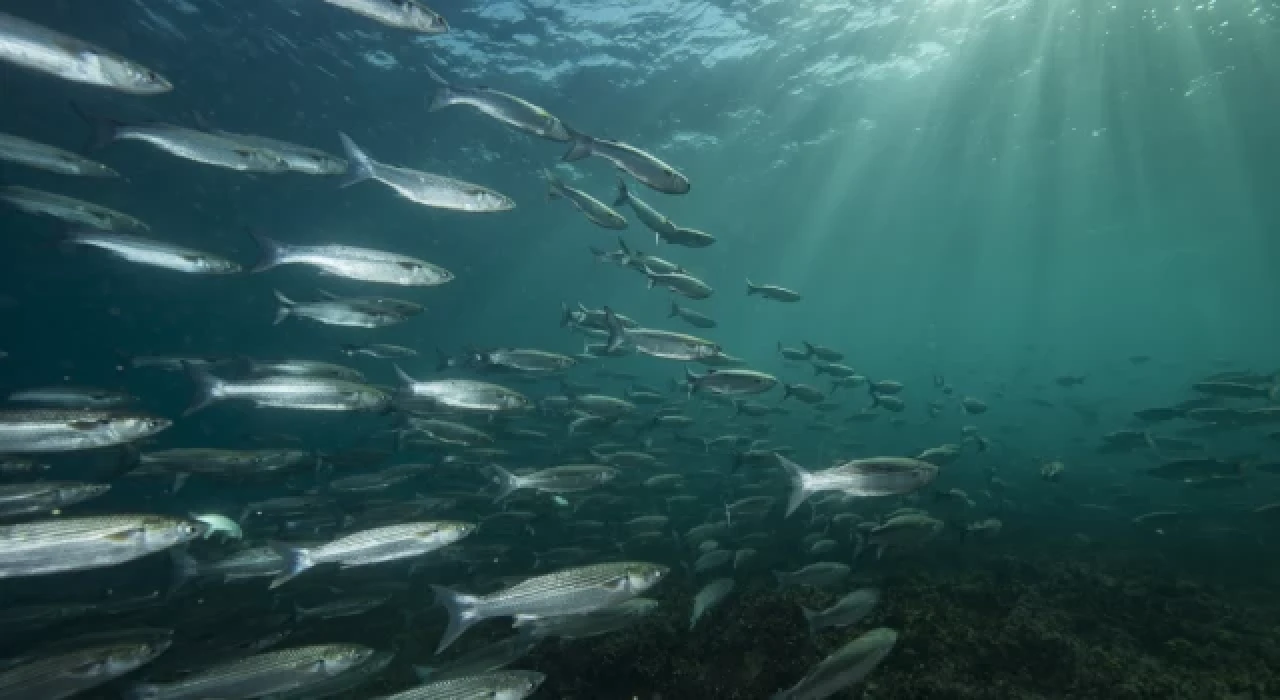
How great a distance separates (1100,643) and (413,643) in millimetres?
8283

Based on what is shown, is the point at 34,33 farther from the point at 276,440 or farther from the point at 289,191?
the point at 289,191

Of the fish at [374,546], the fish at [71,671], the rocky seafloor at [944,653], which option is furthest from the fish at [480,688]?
the rocky seafloor at [944,653]

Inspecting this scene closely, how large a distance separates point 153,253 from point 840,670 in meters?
7.99

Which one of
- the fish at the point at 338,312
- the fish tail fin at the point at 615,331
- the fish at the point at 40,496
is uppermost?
the fish at the point at 338,312

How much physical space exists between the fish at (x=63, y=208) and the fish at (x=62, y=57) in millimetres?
4125

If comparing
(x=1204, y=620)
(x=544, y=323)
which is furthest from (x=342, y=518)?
(x=544, y=323)

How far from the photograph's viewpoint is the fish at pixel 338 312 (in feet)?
23.8

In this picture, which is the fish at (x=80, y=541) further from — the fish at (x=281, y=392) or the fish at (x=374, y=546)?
the fish at (x=281, y=392)

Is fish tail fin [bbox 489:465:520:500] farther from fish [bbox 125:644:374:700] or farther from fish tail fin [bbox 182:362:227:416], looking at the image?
fish tail fin [bbox 182:362:227:416]

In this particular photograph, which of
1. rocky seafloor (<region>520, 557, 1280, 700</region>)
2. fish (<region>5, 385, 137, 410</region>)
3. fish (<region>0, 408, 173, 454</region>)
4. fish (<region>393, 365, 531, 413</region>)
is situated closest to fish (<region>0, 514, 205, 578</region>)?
fish (<region>0, 408, 173, 454</region>)

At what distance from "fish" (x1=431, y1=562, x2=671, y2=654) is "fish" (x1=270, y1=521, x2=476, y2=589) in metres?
0.62

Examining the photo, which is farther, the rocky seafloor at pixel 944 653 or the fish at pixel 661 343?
the fish at pixel 661 343

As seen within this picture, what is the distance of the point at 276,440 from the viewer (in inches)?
546

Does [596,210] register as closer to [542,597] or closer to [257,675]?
[542,597]
